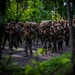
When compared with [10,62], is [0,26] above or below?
above

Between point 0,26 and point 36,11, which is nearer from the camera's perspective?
point 0,26

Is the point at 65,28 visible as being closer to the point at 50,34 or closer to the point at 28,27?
the point at 50,34

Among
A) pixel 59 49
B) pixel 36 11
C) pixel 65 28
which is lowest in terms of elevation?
pixel 59 49

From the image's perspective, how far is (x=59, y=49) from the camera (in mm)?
20344

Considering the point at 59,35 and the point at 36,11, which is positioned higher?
the point at 36,11

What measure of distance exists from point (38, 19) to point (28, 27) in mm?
24207

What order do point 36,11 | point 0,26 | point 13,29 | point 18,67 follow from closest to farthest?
point 0,26
point 18,67
point 13,29
point 36,11

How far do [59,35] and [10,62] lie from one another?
1711cm

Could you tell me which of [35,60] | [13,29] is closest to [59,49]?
[13,29]

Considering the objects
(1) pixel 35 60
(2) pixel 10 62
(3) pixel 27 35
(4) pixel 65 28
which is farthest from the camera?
(4) pixel 65 28

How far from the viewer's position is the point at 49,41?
1877cm

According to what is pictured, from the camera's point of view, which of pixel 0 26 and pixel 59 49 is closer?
pixel 0 26

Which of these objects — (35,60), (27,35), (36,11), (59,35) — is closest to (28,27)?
(27,35)

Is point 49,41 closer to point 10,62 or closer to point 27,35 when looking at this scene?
point 27,35
